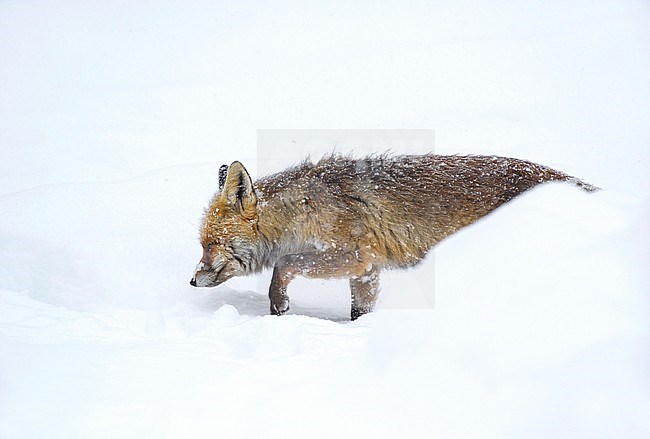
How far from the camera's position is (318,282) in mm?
8016

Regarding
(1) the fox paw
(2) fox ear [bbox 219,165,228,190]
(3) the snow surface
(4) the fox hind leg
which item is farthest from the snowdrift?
(2) fox ear [bbox 219,165,228,190]

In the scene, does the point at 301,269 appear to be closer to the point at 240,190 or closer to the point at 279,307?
the point at 279,307

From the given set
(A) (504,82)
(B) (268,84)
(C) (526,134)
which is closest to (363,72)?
(B) (268,84)

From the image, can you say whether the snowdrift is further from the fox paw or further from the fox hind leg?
the fox hind leg

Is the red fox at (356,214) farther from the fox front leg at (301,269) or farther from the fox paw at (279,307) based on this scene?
the fox paw at (279,307)

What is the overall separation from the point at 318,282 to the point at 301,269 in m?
2.16

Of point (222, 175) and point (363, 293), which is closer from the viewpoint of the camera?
point (363, 293)

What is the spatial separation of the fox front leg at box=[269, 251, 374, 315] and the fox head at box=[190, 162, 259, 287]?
50 centimetres

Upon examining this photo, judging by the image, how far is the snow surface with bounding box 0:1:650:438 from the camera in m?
2.96

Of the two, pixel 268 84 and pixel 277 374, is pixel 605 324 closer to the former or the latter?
pixel 277 374

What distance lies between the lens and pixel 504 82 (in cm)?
1359

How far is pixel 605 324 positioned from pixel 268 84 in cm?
1245

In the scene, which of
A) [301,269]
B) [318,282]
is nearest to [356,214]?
[301,269]

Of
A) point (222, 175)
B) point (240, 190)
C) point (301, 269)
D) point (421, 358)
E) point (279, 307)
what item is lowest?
point (279, 307)
